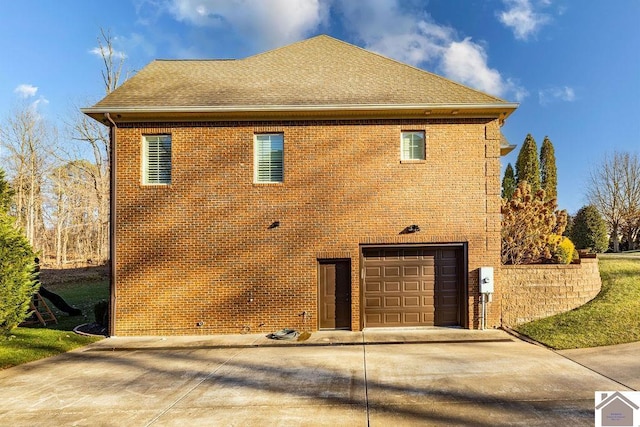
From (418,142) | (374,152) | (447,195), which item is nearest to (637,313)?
(447,195)

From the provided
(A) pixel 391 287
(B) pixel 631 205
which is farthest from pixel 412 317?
(B) pixel 631 205

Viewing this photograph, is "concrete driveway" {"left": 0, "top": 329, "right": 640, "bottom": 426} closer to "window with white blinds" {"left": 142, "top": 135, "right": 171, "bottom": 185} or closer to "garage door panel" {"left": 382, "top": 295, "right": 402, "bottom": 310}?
"garage door panel" {"left": 382, "top": 295, "right": 402, "bottom": 310}

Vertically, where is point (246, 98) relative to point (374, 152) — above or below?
above

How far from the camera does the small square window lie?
987 cm

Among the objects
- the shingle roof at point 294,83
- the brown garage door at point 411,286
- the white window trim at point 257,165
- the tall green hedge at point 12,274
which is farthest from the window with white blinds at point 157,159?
the brown garage door at point 411,286

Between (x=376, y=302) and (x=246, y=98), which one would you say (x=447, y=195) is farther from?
(x=246, y=98)

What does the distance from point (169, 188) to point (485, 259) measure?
8971 mm

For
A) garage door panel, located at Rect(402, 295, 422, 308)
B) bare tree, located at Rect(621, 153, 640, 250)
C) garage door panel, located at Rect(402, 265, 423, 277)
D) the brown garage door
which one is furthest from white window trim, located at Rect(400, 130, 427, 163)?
bare tree, located at Rect(621, 153, 640, 250)

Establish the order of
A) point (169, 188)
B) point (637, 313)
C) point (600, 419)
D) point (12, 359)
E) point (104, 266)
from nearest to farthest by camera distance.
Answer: point (600, 419), point (12, 359), point (637, 313), point (169, 188), point (104, 266)

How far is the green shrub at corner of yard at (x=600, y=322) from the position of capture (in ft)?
26.3

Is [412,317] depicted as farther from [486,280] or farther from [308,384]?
[308,384]

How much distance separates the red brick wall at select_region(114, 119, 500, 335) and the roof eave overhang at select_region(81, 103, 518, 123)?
200 millimetres

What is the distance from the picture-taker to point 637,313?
355 inches

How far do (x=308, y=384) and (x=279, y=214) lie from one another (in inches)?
187
